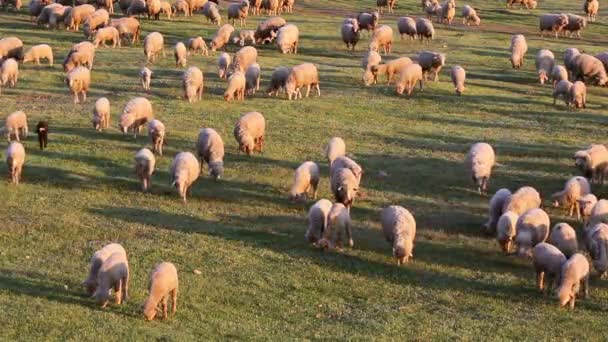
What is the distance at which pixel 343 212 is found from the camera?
2389cm

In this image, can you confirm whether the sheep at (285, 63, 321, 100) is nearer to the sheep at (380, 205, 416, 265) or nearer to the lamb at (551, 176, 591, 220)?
the lamb at (551, 176, 591, 220)

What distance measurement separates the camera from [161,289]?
61.0ft

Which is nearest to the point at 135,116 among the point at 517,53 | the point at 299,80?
the point at 299,80

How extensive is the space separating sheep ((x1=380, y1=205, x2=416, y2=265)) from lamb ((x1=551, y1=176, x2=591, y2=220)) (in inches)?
220

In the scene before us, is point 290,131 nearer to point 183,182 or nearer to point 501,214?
point 183,182

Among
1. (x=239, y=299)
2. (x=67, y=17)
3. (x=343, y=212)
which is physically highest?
(x=67, y=17)

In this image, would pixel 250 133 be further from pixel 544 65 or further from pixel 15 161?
pixel 544 65

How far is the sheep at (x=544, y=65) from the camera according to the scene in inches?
1804

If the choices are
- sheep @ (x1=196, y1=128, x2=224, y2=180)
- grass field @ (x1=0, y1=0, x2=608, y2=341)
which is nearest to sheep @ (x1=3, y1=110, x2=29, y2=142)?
grass field @ (x1=0, y1=0, x2=608, y2=341)

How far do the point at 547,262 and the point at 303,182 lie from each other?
8038 mm

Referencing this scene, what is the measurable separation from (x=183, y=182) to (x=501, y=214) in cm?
844

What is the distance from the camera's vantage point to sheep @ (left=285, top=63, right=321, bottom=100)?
39562 millimetres

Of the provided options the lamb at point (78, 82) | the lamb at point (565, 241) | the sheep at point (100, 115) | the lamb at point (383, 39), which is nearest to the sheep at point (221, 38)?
the lamb at point (383, 39)

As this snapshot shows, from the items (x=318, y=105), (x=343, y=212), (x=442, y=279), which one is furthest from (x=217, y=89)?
(x=442, y=279)
